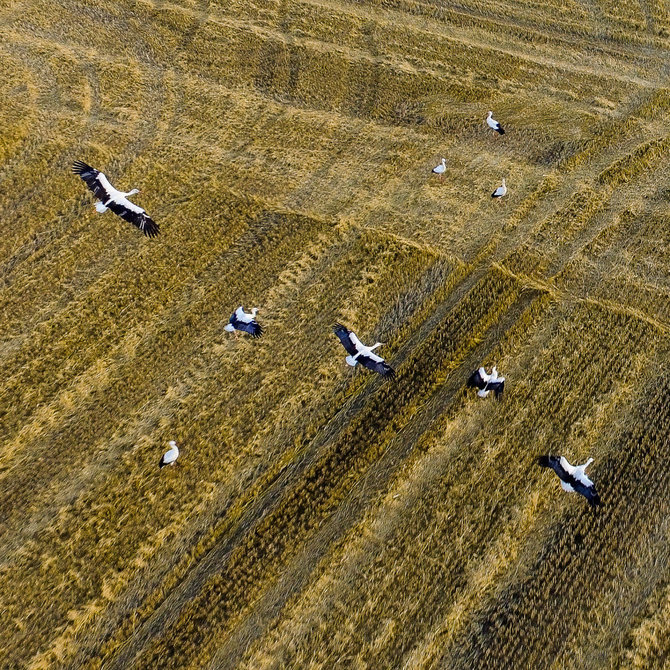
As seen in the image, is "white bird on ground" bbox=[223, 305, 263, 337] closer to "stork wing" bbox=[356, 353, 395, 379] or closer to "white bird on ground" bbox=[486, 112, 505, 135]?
"stork wing" bbox=[356, 353, 395, 379]

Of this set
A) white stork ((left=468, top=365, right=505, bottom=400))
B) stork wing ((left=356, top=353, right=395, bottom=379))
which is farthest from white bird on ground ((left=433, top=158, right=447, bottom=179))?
stork wing ((left=356, top=353, right=395, bottom=379))

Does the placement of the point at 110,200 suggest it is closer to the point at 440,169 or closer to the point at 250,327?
the point at 250,327

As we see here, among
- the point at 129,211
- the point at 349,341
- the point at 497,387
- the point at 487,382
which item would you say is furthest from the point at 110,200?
the point at 497,387

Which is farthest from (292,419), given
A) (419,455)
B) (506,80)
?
(506,80)

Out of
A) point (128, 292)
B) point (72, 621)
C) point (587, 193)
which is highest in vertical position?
point (587, 193)

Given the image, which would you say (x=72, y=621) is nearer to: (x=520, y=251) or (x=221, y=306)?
(x=221, y=306)

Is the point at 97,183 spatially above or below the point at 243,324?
above
